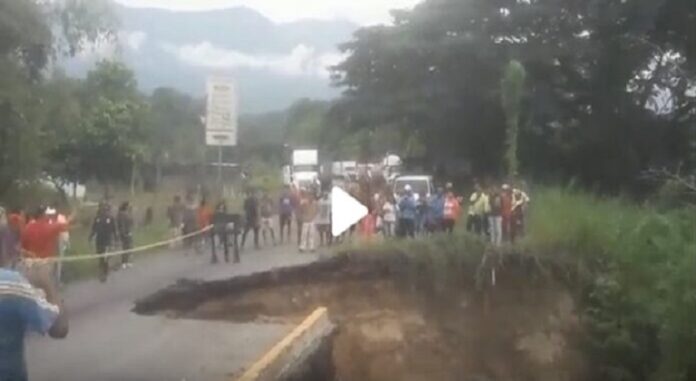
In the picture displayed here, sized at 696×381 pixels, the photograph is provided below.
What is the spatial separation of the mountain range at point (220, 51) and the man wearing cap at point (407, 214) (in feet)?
4.44

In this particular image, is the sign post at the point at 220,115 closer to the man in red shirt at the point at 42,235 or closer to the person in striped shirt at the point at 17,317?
the man in red shirt at the point at 42,235

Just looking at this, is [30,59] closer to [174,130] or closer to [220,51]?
[174,130]

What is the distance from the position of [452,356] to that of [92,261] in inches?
248

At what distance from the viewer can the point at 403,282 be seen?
12.3 metres

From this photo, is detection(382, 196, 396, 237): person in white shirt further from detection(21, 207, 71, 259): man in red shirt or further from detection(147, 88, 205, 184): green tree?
detection(21, 207, 71, 259): man in red shirt

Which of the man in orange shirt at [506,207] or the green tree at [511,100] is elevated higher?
the green tree at [511,100]

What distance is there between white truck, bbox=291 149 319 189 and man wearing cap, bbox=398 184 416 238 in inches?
36.1

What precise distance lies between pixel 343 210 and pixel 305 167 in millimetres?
496

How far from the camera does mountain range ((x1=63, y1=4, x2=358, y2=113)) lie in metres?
7.67

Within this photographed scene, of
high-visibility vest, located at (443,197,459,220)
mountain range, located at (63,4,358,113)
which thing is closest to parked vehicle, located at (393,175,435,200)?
high-visibility vest, located at (443,197,459,220)

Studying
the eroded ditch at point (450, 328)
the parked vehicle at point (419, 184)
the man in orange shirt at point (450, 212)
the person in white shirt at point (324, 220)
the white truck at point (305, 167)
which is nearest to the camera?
the white truck at point (305, 167)

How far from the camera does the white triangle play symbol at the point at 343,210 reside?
8.62 metres

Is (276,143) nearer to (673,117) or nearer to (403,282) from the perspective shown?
(673,117)

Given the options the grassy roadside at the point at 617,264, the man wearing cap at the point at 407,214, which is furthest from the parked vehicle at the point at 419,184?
the grassy roadside at the point at 617,264
